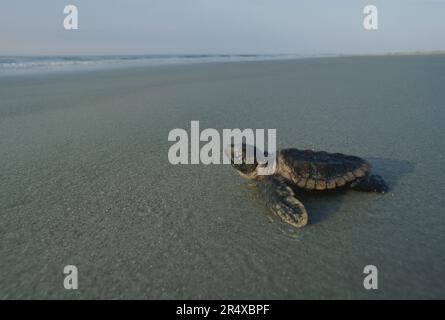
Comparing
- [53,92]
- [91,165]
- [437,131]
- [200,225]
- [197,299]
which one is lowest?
[197,299]

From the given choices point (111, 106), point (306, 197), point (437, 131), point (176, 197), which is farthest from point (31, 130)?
point (437, 131)

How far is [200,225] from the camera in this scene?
7.27ft

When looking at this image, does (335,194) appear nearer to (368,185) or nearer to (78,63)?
(368,185)

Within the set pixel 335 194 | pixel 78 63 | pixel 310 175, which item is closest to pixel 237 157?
pixel 310 175

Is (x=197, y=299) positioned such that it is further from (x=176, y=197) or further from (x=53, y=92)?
(x=53, y=92)

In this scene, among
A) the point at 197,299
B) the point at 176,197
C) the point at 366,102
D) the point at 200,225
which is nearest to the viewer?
the point at 197,299

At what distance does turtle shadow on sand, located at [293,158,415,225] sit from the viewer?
232cm

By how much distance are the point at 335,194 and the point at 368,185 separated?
0.87 ft

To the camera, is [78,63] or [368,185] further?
[78,63]

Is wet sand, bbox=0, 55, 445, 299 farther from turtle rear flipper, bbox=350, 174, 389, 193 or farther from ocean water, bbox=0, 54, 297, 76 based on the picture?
ocean water, bbox=0, 54, 297, 76

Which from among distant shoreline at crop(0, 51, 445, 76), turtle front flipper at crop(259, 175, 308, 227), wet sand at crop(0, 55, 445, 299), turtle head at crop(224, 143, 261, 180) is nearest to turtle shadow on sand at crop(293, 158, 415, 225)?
wet sand at crop(0, 55, 445, 299)

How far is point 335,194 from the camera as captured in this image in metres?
2.55

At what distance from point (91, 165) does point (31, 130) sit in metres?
2.07

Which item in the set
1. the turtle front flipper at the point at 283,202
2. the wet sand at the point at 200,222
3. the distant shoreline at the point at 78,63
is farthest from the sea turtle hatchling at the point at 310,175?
the distant shoreline at the point at 78,63
